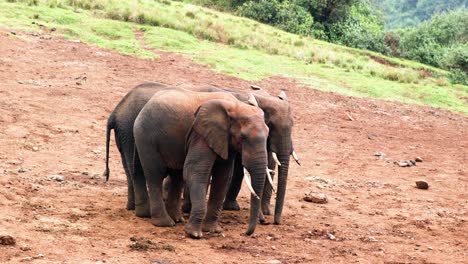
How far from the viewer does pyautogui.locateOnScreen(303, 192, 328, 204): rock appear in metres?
10.8

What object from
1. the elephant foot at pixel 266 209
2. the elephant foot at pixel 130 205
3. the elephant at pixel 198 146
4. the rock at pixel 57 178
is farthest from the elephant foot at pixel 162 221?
the rock at pixel 57 178

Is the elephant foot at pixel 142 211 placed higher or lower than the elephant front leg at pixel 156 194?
lower

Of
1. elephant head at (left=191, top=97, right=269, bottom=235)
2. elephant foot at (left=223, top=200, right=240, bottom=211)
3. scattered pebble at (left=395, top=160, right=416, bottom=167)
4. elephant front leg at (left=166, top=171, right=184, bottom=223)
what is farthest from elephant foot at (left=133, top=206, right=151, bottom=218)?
scattered pebble at (left=395, top=160, right=416, bottom=167)

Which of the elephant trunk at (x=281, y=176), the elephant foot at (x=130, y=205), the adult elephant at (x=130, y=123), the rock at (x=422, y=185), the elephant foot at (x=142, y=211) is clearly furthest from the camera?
the rock at (x=422, y=185)

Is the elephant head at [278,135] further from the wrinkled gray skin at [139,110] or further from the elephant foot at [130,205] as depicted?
the elephant foot at [130,205]

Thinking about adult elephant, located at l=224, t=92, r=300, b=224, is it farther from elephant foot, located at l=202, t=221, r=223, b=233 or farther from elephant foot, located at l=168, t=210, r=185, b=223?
elephant foot, located at l=168, t=210, r=185, b=223

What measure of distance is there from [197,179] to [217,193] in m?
0.51

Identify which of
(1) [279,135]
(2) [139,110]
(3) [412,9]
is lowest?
(3) [412,9]

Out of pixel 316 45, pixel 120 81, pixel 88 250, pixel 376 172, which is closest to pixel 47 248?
pixel 88 250

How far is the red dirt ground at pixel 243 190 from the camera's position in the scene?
7738 mm

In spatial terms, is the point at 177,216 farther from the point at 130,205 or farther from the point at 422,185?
the point at 422,185

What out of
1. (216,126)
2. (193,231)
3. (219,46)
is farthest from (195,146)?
(219,46)

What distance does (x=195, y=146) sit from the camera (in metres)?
8.27

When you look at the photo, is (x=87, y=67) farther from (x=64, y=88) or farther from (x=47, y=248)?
(x=47, y=248)
